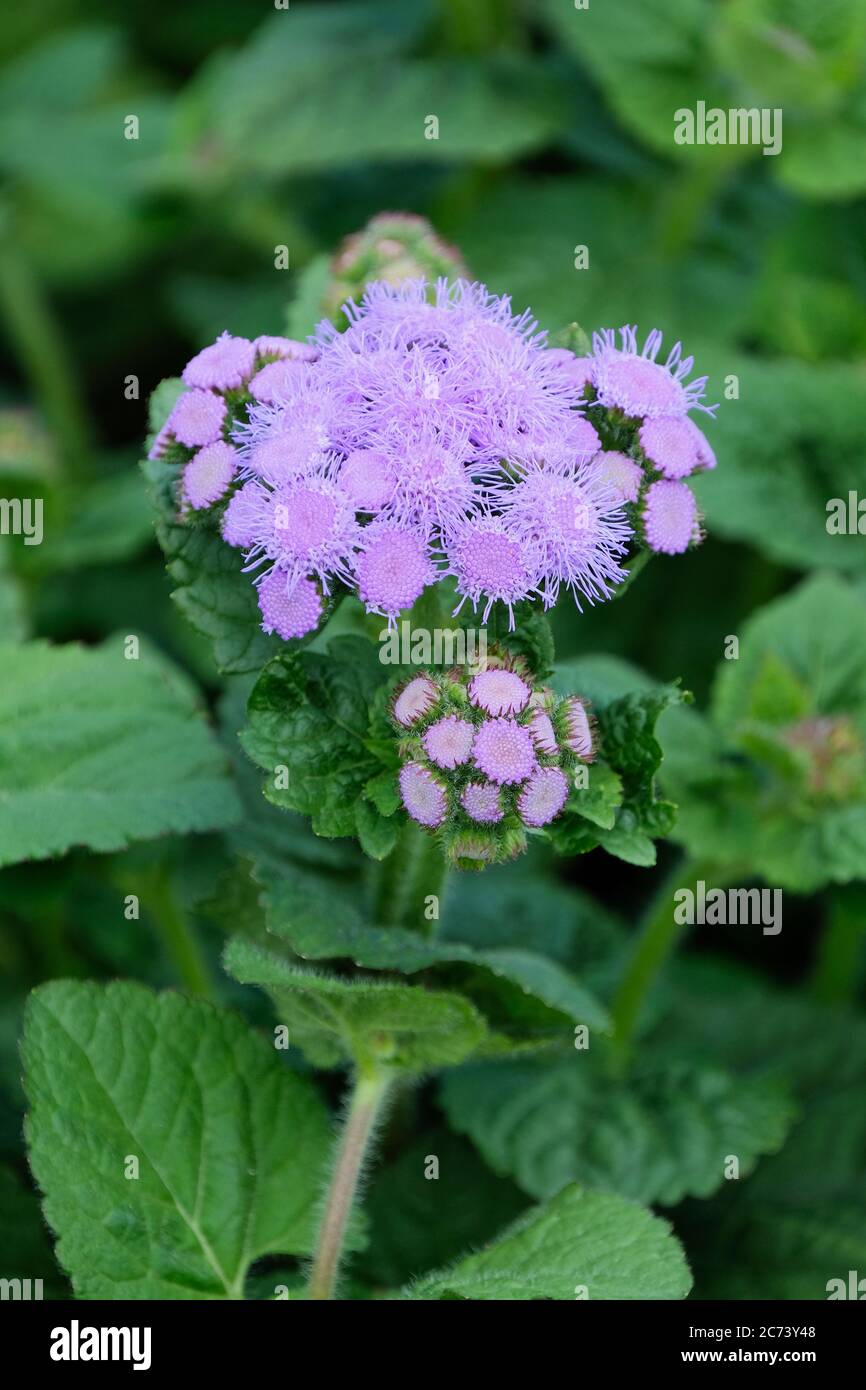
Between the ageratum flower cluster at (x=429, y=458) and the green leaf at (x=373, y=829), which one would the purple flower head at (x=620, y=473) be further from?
the green leaf at (x=373, y=829)

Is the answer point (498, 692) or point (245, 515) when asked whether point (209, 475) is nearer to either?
point (245, 515)

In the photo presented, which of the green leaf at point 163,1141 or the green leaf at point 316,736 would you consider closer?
the green leaf at point 316,736

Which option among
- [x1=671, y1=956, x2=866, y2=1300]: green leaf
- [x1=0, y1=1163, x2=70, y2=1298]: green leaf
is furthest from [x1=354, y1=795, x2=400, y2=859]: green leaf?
[x1=671, y1=956, x2=866, y2=1300]: green leaf

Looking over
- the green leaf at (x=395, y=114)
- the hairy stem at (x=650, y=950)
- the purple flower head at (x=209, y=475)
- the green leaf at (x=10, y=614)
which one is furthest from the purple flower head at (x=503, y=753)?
the green leaf at (x=395, y=114)

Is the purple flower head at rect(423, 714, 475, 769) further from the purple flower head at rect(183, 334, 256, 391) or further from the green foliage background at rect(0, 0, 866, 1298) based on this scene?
the purple flower head at rect(183, 334, 256, 391)

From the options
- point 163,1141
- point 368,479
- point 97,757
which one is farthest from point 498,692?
point 163,1141

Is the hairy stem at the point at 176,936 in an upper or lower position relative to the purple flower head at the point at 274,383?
lower
